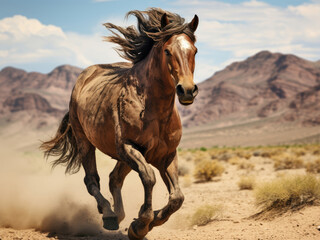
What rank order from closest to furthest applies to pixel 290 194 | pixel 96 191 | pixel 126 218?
pixel 96 191 → pixel 290 194 → pixel 126 218

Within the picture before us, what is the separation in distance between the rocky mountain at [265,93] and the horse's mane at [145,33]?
99.6 m

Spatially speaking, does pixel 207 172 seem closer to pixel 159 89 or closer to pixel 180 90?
pixel 159 89

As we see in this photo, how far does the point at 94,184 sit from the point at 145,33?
2.78 m

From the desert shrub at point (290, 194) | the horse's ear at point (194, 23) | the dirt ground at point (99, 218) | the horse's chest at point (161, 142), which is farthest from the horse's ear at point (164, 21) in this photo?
the desert shrub at point (290, 194)

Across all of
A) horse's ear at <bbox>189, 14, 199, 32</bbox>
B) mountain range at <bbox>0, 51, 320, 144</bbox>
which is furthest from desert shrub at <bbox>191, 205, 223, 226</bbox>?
mountain range at <bbox>0, 51, 320, 144</bbox>

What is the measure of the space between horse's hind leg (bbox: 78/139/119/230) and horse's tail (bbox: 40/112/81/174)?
2.98ft

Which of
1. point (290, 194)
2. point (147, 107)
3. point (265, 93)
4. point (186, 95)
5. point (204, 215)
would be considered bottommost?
point (265, 93)

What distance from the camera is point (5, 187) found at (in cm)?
1098

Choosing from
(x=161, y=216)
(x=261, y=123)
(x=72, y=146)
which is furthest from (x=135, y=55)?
(x=261, y=123)

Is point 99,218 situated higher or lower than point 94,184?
lower

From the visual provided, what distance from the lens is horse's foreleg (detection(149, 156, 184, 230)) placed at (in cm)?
587

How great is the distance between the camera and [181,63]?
514 cm

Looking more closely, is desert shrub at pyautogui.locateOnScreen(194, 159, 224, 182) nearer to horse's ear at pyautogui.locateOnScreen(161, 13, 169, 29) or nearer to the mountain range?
horse's ear at pyautogui.locateOnScreen(161, 13, 169, 29)

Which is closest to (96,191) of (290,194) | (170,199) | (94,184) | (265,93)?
(94,184)
